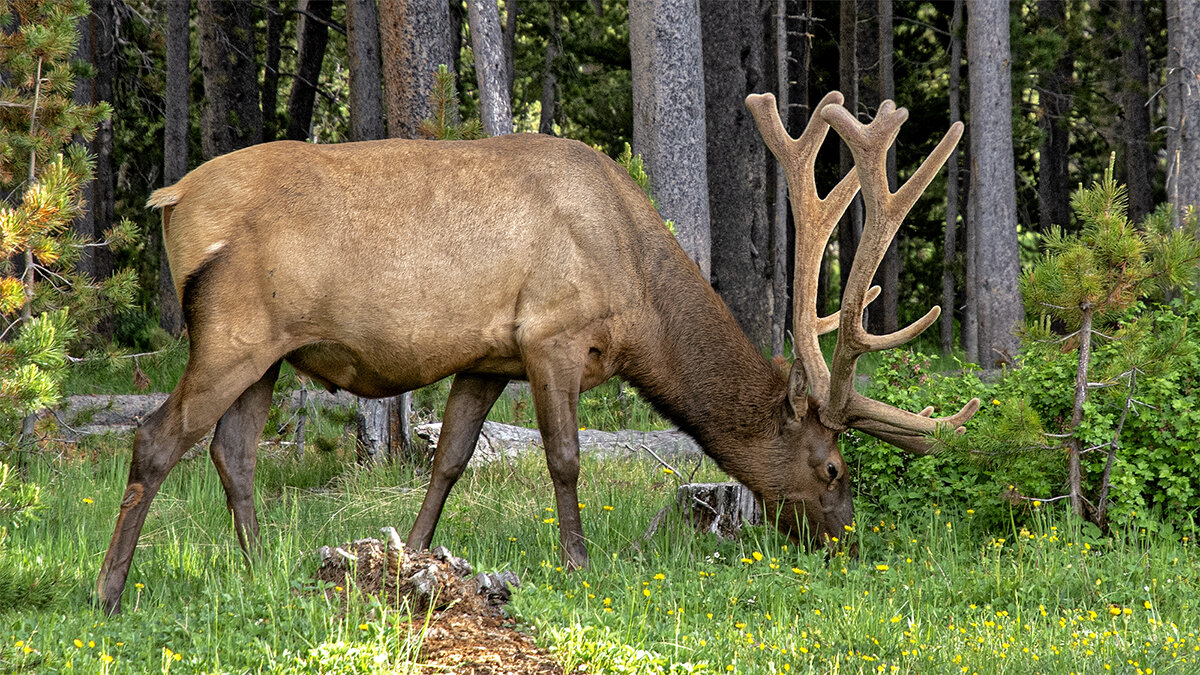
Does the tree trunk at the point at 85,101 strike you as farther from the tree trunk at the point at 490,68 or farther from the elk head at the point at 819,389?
the elk head at the point at 819,389

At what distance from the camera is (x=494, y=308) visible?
5461mm

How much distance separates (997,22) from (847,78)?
510 cm

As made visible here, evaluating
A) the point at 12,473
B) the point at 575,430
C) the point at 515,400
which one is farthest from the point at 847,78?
the point at 12,473

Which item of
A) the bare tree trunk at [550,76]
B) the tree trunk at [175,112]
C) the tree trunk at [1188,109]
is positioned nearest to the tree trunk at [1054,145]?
the tree trunk at [1188,109]

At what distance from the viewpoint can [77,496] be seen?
7156 mm

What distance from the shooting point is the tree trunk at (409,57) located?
8.42m

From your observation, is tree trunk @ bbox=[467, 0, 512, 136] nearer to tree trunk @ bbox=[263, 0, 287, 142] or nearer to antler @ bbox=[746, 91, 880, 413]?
antler @ bbox=[746, 91, 880, 413]

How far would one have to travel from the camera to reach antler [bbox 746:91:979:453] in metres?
5.82

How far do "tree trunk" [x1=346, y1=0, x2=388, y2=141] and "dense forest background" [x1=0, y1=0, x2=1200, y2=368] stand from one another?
2 centimetres

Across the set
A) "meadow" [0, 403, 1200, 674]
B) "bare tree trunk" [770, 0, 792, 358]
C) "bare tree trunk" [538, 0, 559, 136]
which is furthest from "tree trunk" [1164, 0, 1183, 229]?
"bare tree trunk" [538, 0, 559, 136]

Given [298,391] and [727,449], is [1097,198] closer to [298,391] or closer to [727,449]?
[727,449]

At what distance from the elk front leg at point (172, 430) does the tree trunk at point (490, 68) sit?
368 centimetres

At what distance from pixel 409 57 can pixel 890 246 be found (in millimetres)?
9064

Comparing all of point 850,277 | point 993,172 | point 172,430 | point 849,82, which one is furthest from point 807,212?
point 849,82
